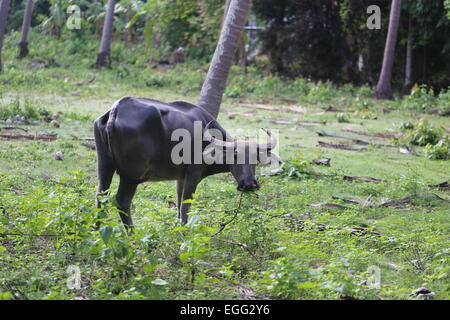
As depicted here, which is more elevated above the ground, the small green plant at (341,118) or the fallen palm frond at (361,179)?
the small green plant at (341,118)

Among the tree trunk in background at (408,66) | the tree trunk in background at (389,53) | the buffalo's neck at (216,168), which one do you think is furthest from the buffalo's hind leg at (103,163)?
the tree trunk in background at (408,66)

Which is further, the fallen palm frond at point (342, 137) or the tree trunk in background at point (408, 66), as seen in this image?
the tree trunk in background at point (408, 66)

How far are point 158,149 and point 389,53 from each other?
14.3m

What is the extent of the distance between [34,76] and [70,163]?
10.8 metres

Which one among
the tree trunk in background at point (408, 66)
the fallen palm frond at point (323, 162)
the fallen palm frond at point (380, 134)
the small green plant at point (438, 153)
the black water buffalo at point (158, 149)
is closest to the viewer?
the black water buffalo at point (158, 149)

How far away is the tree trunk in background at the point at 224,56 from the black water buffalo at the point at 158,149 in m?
3.12

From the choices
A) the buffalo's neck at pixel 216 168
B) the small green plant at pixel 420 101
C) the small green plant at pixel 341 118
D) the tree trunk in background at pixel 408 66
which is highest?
the tree trunk in background at pixel 408 66

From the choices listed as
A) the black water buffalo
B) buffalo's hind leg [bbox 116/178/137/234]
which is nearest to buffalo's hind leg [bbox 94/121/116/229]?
the black water buffalo

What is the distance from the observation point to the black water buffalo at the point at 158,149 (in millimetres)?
5914

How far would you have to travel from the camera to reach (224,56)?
396 inches

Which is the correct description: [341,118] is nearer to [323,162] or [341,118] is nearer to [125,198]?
[323,162]

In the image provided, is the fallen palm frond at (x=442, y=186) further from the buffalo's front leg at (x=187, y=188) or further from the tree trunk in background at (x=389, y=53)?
the tree trunk in background at (x=389, y=53)
